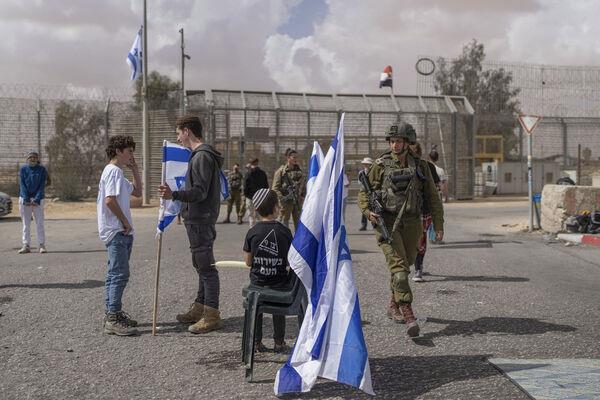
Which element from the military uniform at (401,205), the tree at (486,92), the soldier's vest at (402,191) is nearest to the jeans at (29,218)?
the military uniform at (401,205)

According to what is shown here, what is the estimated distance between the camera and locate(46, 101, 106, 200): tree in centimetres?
2270

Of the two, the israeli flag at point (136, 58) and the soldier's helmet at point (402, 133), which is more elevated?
the israeli flag at point (136, 58)

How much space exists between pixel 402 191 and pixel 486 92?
3104cm

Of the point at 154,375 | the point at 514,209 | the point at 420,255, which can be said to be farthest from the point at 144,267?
the point at 514,209

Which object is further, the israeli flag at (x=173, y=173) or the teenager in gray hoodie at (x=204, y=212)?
the israeli flag at (x=173, y=173)

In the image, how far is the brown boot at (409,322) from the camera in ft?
16.8

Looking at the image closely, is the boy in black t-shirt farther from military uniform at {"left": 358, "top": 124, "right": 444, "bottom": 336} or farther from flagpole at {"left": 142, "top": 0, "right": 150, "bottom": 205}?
flagpole at {"left": 142, "top": 0, "right": 150, "bottom": 205}

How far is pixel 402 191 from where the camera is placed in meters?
5.50

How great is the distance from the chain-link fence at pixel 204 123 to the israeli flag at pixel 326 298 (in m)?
17.7

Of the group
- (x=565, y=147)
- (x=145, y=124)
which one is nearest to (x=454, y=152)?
(x=565, y=147)

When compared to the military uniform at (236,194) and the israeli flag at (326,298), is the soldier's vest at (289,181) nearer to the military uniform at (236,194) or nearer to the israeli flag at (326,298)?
the military uniform at (236,194)

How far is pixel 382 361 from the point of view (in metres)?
4.67

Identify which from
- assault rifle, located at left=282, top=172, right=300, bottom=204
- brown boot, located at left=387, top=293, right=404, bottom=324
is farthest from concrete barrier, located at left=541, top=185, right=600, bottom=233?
brown boot, located at left=387, top=293, right=404, bottom=324

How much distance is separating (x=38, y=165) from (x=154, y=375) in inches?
276
